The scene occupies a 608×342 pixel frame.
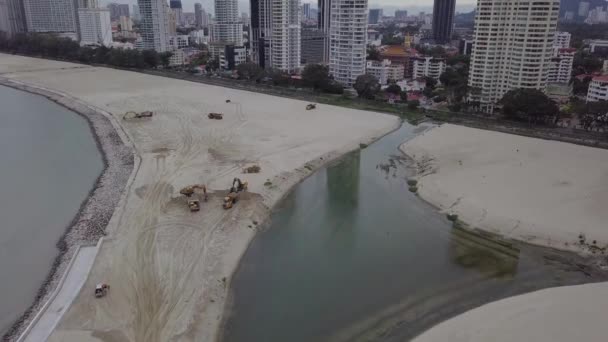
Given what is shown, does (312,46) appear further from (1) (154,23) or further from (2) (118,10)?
(2) (118,10)

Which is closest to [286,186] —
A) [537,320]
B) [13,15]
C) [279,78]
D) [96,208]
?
[96,208]

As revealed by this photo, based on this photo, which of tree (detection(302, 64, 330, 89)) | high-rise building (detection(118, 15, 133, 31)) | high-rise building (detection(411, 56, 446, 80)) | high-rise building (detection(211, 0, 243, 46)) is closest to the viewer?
tree (detection(302, 64, 330, 89))

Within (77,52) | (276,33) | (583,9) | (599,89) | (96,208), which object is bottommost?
(96,208)

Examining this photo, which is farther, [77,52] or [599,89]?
[77,52]

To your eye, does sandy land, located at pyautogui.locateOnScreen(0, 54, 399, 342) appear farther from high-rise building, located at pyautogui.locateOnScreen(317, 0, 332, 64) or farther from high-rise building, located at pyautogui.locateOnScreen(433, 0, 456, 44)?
high-rise building, located at pyautogui.locateOnScreen(433, 0, 456, 44)

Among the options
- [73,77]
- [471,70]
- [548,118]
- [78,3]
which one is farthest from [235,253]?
[78,3]

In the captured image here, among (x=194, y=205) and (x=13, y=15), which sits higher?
(x=13, y=15)

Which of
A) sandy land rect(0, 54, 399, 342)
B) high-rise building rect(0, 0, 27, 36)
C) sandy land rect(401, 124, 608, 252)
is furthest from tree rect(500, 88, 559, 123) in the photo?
high-rise building rect(0, 0, 27, 36)
